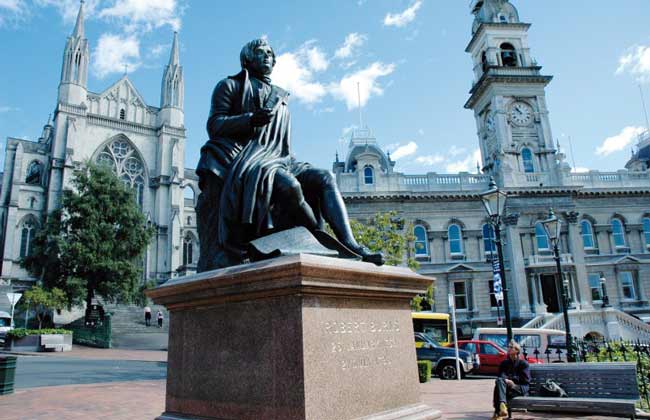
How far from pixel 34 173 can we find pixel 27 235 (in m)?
9.82

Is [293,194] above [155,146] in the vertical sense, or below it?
below

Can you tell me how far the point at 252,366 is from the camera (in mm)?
3113

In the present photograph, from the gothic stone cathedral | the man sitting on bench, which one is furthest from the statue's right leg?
the gothic stone cathedral

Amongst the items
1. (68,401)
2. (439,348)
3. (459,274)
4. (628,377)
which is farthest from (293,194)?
(459,274)

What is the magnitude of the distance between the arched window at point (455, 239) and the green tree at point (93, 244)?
2329 cm

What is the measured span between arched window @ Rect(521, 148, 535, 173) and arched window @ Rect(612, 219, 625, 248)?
7.93 metres

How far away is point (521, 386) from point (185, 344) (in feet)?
19.6

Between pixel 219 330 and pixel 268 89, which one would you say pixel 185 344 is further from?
pixel 268 89

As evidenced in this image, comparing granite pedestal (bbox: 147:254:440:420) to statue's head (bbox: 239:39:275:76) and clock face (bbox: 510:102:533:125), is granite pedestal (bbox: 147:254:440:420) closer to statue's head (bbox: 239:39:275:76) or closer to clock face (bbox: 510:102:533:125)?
statue's head (bbox: 239:39:275:76)

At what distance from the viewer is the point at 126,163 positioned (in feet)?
161

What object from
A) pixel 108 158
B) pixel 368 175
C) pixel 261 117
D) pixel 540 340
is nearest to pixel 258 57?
pixel 261 117

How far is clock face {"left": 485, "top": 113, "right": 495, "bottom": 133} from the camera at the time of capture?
125ft

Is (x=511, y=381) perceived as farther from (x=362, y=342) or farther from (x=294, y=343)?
(x=294, y=343)

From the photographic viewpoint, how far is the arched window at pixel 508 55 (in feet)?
130
